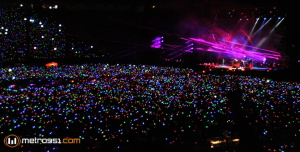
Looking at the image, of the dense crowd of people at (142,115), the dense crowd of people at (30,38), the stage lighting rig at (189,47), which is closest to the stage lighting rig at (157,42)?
the stage lighting rig at (189,47)

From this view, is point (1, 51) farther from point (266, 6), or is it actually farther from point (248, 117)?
point (266, 6)

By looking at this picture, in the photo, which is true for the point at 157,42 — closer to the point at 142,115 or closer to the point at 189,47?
the point at 189,47

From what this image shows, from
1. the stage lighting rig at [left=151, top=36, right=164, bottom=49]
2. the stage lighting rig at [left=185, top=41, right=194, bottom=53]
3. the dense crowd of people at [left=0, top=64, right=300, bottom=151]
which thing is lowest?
the dense crowd of people at [left=0, top=64, right=300, bottom=151]

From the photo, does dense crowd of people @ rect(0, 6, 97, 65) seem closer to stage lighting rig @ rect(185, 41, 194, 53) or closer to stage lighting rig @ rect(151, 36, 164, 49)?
stage lighting rig @ rect(151, 36, 164, 49)

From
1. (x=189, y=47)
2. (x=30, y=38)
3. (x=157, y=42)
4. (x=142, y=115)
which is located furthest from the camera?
(x=157, y=42)

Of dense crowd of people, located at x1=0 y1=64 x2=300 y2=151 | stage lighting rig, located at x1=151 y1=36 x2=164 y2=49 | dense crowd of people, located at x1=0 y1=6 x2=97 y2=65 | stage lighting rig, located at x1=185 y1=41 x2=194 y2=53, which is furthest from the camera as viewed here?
stage lighting rig, located at x1=151 y1=36 x2=164 y2=49

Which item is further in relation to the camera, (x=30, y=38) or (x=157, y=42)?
(x=157, y=42)

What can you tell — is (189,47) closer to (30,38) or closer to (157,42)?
(157,42)

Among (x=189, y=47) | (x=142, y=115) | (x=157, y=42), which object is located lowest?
(x=142, y=115)

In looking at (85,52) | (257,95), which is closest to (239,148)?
(257,95)

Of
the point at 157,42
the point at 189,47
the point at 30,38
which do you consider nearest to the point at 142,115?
the point at 189,47

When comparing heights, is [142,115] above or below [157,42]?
below

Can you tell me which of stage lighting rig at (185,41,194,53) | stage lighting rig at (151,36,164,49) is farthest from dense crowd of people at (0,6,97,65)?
stage lighting rig at (185,41,194,53)

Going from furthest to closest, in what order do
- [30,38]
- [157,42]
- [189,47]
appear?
[157,42], [189,47], [30,38]
